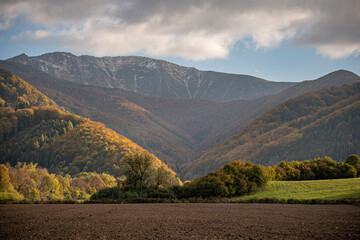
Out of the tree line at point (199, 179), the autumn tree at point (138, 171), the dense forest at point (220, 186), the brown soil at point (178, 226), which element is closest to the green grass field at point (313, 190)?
the dense forest at point (220, 186)

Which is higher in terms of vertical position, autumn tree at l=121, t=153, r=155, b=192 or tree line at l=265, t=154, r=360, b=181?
autumn tree at l=121, t=153, r=155, b=192

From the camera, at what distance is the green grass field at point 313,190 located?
54.7 metres

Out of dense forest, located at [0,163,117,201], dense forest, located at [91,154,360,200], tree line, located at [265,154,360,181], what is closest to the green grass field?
dense forest, located at [91,154,360,200]

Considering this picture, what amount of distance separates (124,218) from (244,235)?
579 inches

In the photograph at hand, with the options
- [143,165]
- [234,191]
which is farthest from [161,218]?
[143,165]

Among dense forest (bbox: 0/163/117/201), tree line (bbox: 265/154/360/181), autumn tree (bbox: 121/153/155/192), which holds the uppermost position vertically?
autumn tree (bbox: 121/153/155/192)

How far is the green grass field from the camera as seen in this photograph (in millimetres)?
54688

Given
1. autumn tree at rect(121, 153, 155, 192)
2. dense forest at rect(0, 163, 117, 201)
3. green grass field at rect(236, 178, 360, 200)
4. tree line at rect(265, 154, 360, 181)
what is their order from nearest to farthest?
green grass field at rect(236, 178, 360, 200), autumn tree at rect(121, 153, 155, 192), tree line at rect(265, 154, 360, 181), dense forest at rect(0, 163, 117, 201)

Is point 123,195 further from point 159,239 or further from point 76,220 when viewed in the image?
point 159,239

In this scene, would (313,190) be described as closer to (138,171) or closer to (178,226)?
(138,171)

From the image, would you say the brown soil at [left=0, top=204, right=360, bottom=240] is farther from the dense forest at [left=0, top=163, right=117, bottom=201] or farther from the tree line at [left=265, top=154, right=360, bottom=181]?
the dense forest at [left=0, top=163, right=117, bottom=201]

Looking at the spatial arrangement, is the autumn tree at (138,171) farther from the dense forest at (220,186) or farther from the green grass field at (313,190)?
the green grass field at (313,190)

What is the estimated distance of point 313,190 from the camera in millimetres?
64875

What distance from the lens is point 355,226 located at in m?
27.0
